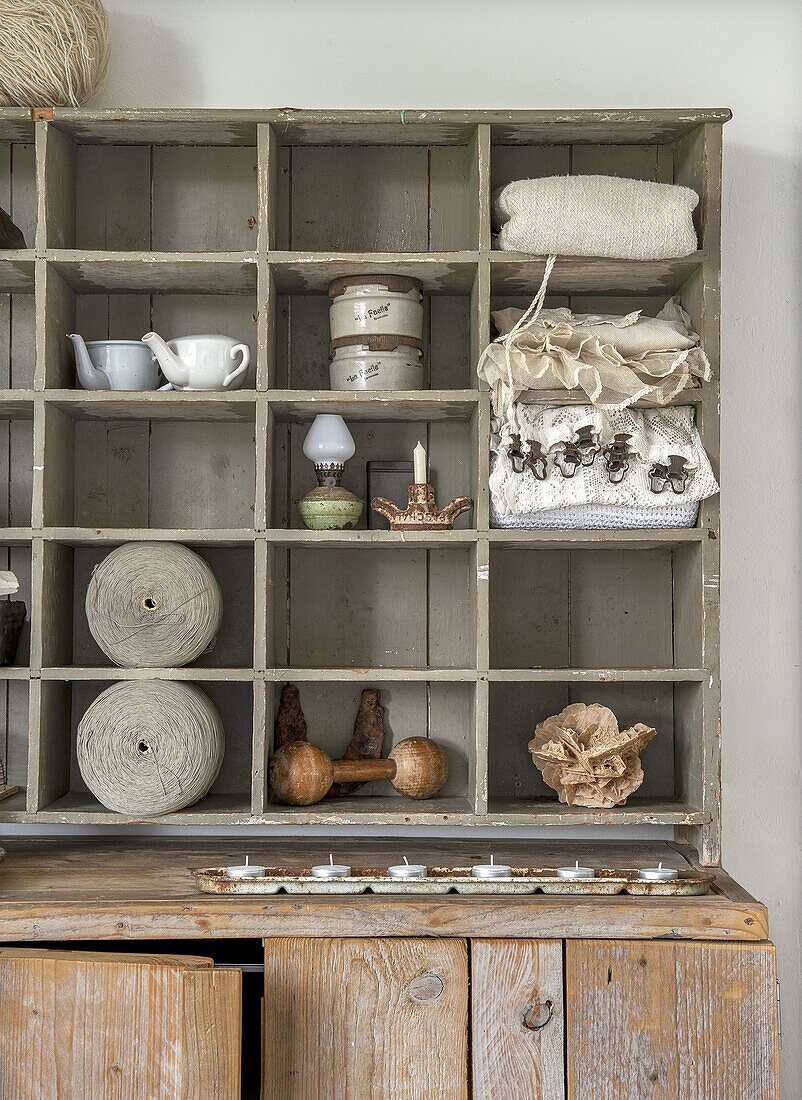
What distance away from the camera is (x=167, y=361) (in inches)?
69.3

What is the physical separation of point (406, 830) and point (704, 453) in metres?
0.87

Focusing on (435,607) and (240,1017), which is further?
(435,607)

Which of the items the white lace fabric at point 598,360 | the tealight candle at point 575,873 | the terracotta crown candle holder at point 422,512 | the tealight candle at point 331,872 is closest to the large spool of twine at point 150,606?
the terracotta crown candle holder at point 422,512

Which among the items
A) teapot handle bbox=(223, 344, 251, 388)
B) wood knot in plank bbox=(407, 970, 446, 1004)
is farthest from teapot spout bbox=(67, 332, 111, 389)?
wood knot in plank bbox=(407, 970, 446, 1004)

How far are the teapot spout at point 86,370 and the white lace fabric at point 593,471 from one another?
0.68 m

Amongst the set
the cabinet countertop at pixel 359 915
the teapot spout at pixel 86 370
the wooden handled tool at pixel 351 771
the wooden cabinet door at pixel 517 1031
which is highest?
the teapot spout at pixel 86 370

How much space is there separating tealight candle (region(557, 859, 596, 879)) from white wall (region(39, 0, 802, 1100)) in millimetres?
519

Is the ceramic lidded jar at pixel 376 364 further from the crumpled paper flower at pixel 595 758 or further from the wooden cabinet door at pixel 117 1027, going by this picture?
the wooden cabinet door at pixel 117 1027

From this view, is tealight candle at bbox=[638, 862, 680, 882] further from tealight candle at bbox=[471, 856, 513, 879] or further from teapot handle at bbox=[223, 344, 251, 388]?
teapot handle at bbox=[223, 344, 251, 388]

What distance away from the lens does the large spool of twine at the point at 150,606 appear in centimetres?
171

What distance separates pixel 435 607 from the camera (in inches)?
77.0

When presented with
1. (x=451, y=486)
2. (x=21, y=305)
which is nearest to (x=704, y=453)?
(x=451, y=486)

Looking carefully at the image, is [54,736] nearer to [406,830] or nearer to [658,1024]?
[406,830]

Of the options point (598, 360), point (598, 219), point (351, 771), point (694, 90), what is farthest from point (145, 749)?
point (694, 90)
